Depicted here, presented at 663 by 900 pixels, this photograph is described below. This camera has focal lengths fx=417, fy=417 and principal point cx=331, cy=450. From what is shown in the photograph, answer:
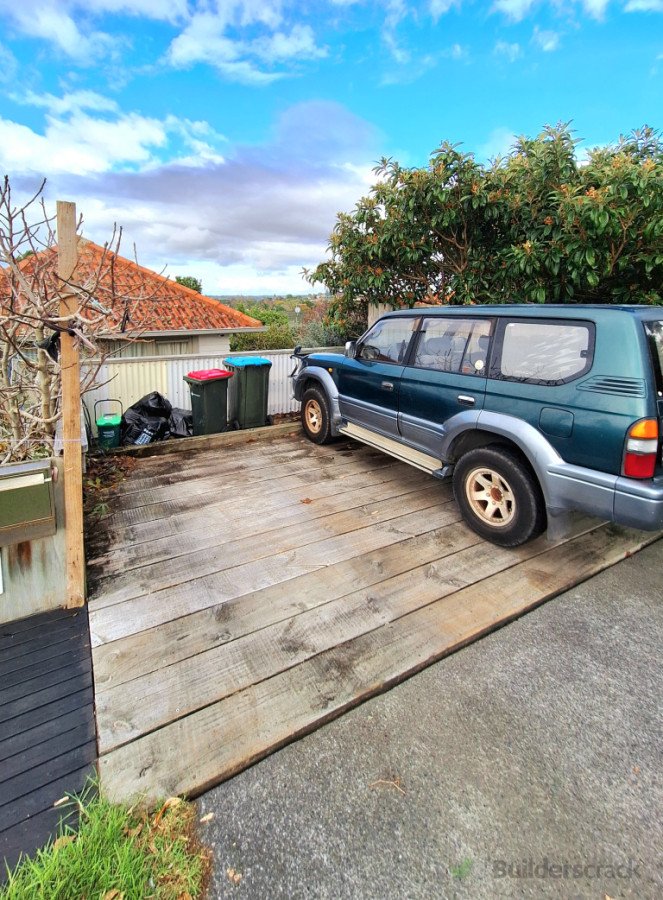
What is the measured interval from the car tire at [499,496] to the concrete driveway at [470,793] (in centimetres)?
98

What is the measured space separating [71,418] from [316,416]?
11.6 ft

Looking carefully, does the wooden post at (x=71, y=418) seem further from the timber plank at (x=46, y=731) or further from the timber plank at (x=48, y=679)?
the timber plank at (x=46, y=731)

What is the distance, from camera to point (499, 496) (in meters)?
3.26

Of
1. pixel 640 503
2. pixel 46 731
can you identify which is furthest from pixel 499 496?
pixel 46 731

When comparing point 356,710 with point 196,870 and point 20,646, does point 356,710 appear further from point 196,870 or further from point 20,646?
point 20,646

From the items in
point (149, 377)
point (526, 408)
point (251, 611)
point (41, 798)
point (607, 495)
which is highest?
point (526, 408)

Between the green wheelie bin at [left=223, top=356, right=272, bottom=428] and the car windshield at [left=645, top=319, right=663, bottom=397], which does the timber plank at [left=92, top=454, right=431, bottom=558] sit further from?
the car windshield at [left=645, top=319, right=663, bottom=397]

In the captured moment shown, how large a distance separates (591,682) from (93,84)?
9.13 metres

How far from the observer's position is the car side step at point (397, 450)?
12.6ft

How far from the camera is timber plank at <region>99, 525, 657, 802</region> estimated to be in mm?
1677

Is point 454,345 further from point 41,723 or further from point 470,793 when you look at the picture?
point 41,723

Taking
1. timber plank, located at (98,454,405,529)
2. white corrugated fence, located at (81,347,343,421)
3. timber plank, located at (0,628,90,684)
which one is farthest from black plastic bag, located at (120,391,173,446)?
timber plank, located at (0,628,90,684)

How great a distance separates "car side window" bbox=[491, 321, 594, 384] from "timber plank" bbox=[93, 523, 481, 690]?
137 centimetres

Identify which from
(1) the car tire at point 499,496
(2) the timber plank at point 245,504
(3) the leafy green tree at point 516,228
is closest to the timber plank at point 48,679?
(2) the timber plank at point 245,504
